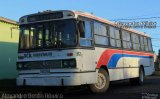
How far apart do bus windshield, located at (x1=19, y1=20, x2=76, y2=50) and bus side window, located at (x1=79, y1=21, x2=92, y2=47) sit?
43cm

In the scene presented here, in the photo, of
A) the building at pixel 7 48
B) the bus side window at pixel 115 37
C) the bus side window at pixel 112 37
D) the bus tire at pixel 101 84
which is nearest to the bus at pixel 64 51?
the bus tire at pixel 101 84

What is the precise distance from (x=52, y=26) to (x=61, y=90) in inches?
142

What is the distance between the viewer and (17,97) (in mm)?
13680

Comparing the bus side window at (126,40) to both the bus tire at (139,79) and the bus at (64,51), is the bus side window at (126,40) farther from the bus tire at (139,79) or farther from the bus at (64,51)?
the bus at (64,51)

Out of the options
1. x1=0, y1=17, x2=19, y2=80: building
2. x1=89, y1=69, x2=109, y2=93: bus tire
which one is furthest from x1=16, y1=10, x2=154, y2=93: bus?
x1=0, y1=17, x2=19, y2=80: building

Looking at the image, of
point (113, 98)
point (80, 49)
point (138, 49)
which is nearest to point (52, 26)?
point (80, 49)

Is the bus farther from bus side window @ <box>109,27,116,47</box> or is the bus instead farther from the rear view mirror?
bus side window @ <box>109,27,116,47</box>

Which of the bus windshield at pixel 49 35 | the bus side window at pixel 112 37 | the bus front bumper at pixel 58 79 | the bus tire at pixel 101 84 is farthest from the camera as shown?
the bus side window at pixel 112 37

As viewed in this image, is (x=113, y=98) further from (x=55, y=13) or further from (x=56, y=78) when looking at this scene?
(x=55, y=13)

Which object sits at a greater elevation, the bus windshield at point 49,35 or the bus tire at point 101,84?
the bus windshield at point 49,35

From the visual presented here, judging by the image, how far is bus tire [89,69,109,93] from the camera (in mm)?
15456

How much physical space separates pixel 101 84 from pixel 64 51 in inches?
107

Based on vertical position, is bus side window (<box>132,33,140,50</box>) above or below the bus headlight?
above

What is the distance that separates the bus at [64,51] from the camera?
46.4ft
